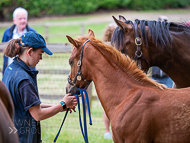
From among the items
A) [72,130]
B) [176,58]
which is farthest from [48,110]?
[72,130]

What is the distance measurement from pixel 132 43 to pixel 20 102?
5.06ft

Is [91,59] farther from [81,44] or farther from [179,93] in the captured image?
[179,93]

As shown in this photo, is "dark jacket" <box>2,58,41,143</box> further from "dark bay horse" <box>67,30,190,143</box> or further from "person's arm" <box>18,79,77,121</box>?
"dark bay horse" <box>67,30,190,143</box>

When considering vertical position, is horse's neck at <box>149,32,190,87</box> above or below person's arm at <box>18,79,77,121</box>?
above

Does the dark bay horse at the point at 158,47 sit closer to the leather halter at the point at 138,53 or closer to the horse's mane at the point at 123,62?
the leather halter at the point at 138,53

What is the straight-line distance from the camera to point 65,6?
90.5ft

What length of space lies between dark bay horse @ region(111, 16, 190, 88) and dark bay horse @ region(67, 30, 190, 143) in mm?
467

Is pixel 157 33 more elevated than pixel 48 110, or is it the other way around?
pixel 157 33

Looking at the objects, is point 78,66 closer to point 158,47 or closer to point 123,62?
point 123,62

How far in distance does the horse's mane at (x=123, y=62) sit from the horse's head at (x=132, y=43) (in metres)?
0.43

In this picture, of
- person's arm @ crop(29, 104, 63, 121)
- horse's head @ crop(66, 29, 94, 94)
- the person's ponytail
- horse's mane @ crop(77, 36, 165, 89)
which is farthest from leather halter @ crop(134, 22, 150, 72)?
the person's ponytail

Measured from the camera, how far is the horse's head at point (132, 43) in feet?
10.0

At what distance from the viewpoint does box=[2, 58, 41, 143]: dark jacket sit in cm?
256

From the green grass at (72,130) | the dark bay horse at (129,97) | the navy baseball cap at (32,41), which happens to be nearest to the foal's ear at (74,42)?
the dark bay horse at (129,97)
